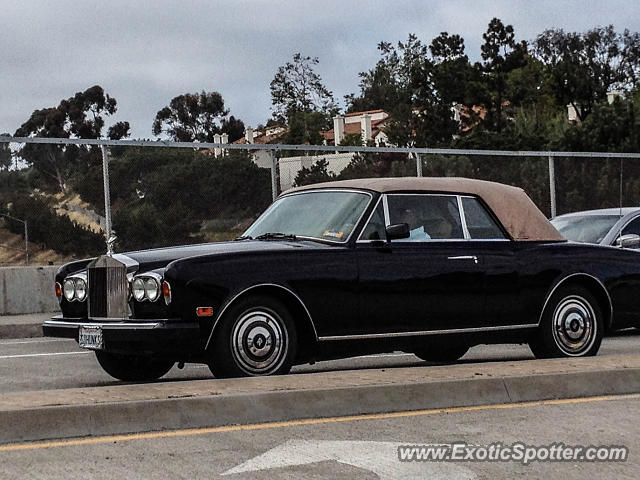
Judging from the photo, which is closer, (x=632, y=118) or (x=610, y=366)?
(x=610, y=366)

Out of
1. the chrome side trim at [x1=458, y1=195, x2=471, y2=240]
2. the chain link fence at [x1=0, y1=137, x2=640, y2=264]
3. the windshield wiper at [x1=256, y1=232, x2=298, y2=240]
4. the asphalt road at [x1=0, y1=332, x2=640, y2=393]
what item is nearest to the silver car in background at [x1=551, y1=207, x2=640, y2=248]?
the asphalt road at [x1=0, y1=332, x2=640, y2=393]

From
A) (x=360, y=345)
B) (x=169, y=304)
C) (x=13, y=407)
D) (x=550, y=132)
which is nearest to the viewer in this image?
(x=13, y=407)

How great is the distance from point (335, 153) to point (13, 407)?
537 inches

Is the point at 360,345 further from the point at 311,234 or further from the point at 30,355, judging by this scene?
the point at 30,355

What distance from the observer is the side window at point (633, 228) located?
15312 millimetres

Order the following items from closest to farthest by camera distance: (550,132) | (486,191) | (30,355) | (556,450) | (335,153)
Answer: (556,450) → (486,191) → (30,355) → (335,153) → (550,132)

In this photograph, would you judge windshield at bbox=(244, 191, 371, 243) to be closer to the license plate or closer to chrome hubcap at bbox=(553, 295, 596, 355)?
the license plate

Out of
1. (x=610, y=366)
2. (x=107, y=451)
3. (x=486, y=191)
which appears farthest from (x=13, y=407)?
(x=486, y=191)

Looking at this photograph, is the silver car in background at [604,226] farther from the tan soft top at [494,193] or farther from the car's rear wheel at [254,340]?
the car's rear wheel at [254,340]

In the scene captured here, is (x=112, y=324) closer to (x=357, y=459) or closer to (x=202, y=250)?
(x=202, y=250)

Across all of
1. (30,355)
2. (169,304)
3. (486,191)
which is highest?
(486,191)

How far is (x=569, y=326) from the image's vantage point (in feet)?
35.0

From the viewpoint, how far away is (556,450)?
6.47 meters

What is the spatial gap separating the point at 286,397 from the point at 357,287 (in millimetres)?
2095
